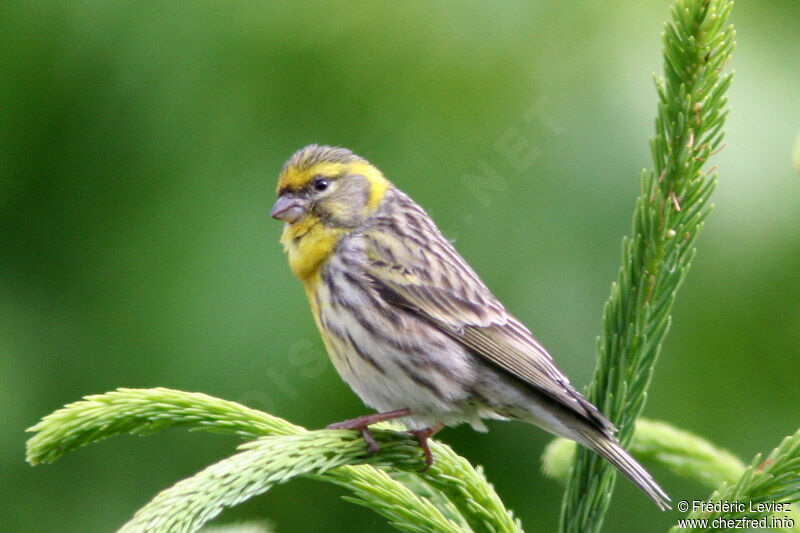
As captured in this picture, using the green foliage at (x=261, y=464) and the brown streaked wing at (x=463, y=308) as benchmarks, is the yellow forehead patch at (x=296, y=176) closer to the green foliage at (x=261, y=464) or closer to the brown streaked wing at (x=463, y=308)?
the brown streaked wing at (x=463, y=308)

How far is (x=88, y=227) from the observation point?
3.13 metres

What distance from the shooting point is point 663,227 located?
6.46 feet

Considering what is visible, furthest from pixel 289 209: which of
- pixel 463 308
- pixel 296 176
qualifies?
pixel 463 308

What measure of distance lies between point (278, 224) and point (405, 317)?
61cm

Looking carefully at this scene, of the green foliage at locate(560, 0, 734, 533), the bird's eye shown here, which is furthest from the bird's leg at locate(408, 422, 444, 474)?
the bird's eye

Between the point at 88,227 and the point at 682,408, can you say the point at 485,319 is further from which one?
the point at 88,227

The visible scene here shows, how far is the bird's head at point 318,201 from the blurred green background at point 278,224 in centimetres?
16

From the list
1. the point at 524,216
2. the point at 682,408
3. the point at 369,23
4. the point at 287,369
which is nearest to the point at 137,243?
the point at 287,369

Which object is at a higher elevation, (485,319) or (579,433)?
(485,319)

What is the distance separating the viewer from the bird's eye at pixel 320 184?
117 inches

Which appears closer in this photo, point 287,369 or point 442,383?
point 442,383

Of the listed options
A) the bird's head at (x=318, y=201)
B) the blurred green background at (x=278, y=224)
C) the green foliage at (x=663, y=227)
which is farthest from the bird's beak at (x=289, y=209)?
the green foliage at (x=663, y=227)

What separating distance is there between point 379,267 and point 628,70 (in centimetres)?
107

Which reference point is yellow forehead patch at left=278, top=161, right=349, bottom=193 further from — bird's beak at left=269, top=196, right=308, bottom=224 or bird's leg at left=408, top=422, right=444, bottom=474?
bird's leg at left=408, top=422, right=444, bottom=474
